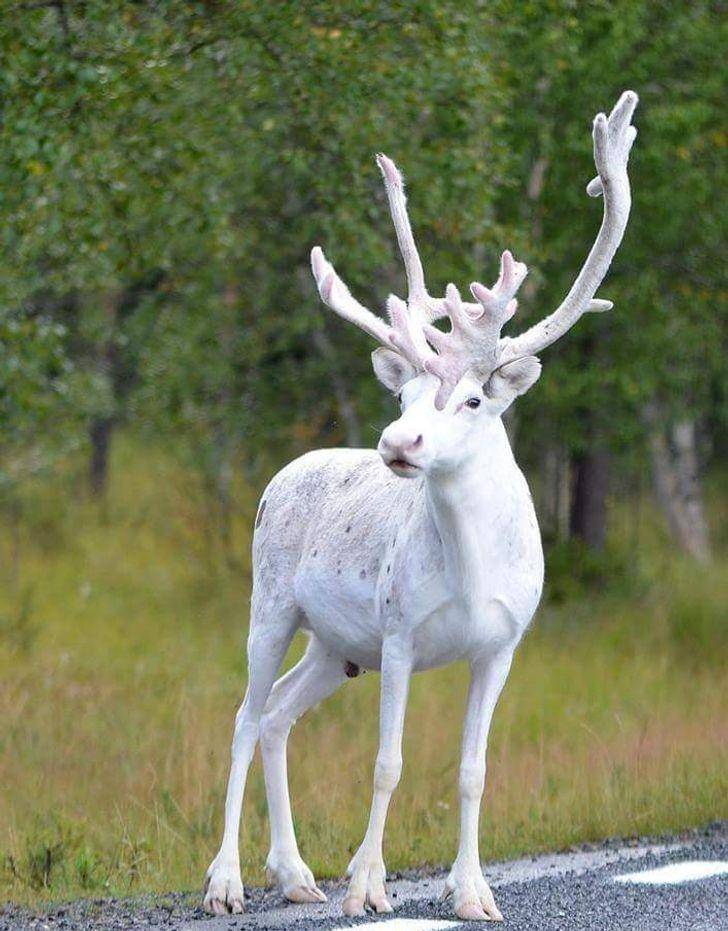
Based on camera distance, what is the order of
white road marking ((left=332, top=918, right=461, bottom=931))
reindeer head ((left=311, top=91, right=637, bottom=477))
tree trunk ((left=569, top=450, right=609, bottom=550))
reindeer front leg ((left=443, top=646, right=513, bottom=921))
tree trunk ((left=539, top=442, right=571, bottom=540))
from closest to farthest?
reindeer head ((left=311, top=91, right=637, bottom=477)), white road marking ((left=332, top=918, right=461, bottom=931)), reindeer front leg ((left=443, top=646, right=513, bottom=921)), tree trunk ((left=539, top=442, right=571, bottom=540)), tree trunk ((left=569, top=450, right=609, bottom=550))

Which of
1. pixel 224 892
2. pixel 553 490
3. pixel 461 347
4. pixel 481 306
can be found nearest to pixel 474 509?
pixel 461 347

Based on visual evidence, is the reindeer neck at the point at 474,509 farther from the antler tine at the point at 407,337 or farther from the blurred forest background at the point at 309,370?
the blurred forest background at the point at 309,370

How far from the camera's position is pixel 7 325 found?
11500 millimetres

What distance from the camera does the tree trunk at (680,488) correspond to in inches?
817

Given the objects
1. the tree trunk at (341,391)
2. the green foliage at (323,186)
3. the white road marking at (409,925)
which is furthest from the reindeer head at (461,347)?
the tree trunk at (341,391)

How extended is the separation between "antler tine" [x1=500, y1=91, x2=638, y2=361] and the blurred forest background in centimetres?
249

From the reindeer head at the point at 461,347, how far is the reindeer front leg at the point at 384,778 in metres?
0.78

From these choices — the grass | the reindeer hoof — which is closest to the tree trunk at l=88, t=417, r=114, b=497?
the grass

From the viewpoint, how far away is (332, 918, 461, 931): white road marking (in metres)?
6.10

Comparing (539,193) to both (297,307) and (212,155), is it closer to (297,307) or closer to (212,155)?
(297,307)

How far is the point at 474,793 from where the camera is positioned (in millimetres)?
6465

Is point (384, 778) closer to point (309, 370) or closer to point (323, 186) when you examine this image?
point (323, 186)

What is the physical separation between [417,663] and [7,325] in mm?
5699

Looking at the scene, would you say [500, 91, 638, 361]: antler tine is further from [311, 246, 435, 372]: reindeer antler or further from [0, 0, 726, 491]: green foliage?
[0, 0, 726, 491]: green foliage
